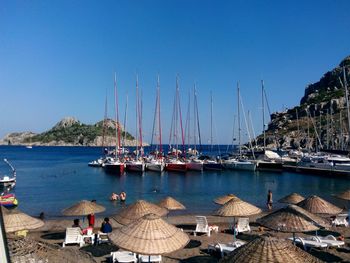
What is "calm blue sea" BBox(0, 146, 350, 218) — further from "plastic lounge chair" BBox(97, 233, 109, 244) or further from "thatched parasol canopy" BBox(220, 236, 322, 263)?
"thatched parasol canopy" BBox(220, 236, 322, 263)

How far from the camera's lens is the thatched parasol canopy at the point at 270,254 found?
815 cm

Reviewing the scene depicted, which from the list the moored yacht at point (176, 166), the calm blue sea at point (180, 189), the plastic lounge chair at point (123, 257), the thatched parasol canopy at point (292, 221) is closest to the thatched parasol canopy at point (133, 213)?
the plastic lounge chair at point (123, 257)

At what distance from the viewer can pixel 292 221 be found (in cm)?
1422

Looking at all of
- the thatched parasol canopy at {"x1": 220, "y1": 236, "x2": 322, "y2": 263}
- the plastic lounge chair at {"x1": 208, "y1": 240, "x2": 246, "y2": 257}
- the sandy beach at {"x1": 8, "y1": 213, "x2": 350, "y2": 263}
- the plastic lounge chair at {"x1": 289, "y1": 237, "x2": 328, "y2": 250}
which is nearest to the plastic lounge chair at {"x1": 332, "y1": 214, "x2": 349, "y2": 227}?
the sandy beach at {"x1": 8, "y1": 213, "x2": 350, "y2": 263}

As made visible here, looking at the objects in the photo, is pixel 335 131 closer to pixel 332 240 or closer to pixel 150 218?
pixel 332 240

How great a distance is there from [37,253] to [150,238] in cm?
490

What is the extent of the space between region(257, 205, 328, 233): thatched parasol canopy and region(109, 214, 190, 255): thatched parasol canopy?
13.6 feet

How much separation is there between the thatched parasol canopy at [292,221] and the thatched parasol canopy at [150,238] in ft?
13.6

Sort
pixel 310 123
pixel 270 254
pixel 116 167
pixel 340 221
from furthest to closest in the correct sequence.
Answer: pixel 310 123
pixel 116 167
pixel 340 221
pixel 270 254

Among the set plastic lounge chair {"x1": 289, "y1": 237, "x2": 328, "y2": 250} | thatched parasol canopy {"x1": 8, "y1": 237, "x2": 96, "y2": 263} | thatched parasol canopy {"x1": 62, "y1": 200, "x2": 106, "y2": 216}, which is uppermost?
thatched parasol canopy {"x1": 8, "y1": 237, "x2": 96, "y2": 263}

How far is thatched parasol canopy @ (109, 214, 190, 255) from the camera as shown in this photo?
37.1ft

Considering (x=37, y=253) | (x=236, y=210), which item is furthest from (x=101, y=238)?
(x=37, y=253)

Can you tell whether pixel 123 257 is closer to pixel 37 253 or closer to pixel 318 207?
pixel 37 253

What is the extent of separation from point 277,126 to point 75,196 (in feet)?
478
